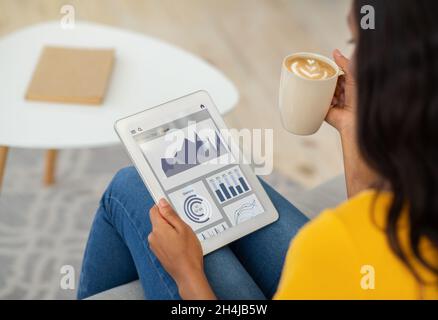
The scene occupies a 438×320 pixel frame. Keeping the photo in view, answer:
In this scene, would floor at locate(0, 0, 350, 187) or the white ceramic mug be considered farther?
floor at locate(0, 0, 350, 187)

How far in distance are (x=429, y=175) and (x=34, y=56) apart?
112 cm

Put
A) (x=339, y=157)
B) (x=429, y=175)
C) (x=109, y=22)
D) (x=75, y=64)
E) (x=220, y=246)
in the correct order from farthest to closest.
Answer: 1. (x=109, y=22)
2. (x=339, y=157)
3. (x=75, y=64)
4. (x=220, y=246)
5. (x=429, y=175)

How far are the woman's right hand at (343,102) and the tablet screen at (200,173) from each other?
20 centimetres

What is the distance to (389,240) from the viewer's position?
0.61 metres

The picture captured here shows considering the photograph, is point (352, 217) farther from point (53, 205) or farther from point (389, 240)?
point (53, 205)

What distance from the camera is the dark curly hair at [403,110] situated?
1.81ft

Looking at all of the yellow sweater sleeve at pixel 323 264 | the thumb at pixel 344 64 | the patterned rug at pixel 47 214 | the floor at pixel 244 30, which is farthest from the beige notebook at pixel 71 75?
the yellow sweater sleeve at pixel 323 264

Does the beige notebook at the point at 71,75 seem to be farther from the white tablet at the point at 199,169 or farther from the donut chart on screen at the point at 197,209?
the donut chart on screen at the point at 197,209

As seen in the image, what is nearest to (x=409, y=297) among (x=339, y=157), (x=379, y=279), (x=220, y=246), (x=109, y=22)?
(x=379, y=279)

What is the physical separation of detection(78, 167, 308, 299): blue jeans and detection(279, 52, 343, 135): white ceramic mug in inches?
5.4

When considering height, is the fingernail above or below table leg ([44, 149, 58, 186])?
above

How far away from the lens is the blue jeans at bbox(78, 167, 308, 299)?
893 mm

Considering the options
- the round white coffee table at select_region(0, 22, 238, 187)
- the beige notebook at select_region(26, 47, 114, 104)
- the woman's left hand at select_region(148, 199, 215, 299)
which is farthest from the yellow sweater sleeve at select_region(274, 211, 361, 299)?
the beige notebook at select_region(26, 47, 114, 104)

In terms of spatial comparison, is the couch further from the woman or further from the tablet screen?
the woman
